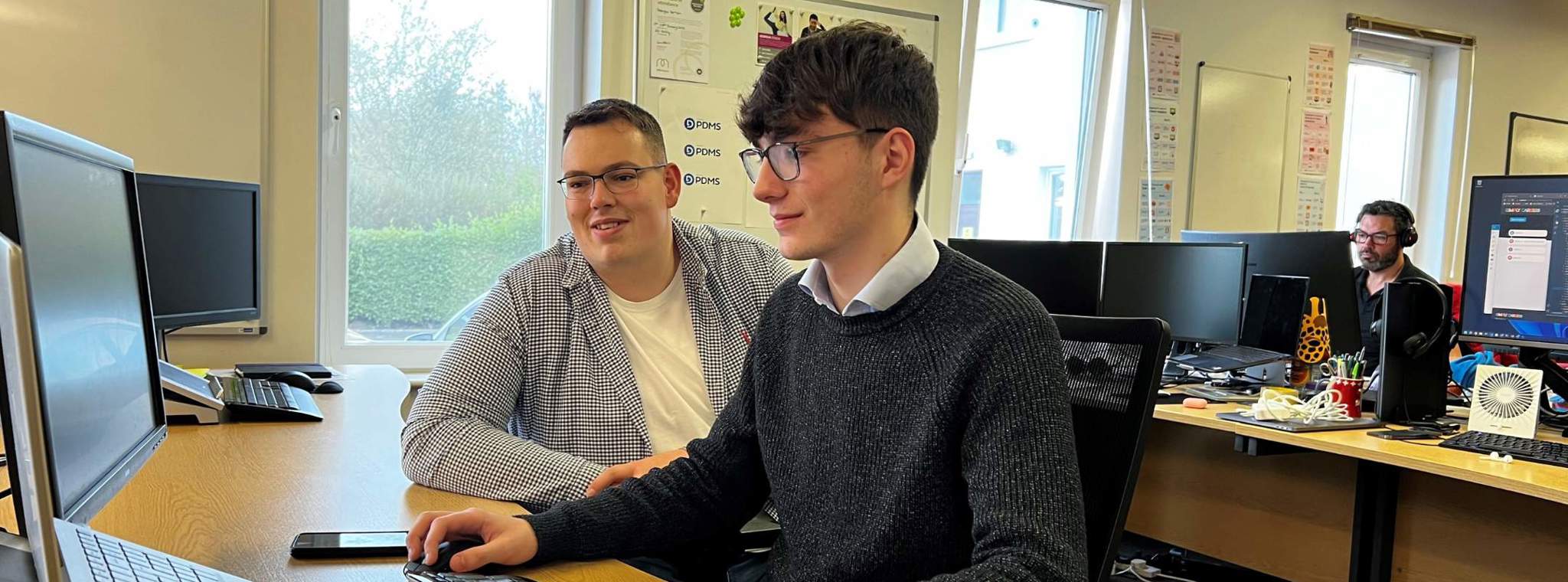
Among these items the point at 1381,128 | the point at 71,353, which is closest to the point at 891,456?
the point at 71,353

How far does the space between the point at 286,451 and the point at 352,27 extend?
74.7 inches

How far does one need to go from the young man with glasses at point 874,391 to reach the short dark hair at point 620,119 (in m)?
0.59

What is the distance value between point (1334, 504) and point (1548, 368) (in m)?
0.52

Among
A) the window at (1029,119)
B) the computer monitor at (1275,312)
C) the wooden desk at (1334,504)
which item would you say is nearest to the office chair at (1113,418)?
the wooden desk at (1334,504)

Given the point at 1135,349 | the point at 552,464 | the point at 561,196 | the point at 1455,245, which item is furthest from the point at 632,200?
the point at 1455,245

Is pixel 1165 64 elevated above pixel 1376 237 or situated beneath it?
elevated above

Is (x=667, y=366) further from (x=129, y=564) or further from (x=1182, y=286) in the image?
(x=1182, y=286)

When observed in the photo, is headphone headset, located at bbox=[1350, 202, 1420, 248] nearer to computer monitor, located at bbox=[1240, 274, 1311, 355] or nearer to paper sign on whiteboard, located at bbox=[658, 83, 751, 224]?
computer monitor, located at bbox=[1240, 274, 1311, 355]

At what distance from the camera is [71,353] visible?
2.61 feet

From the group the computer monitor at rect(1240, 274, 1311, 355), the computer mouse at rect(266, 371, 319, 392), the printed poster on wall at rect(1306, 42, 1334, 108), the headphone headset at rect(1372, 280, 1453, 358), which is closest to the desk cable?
the computer monitor at rect(1240, 274, 1311, 355)

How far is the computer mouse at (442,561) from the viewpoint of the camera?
106cm

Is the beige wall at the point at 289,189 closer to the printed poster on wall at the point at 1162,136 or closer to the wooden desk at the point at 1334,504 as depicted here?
the wooden desk at the point at 1334,504

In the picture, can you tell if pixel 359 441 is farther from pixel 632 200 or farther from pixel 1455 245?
pixel 1455 245

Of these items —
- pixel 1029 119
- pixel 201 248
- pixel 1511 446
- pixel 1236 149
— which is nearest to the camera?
pixel 1511 446
